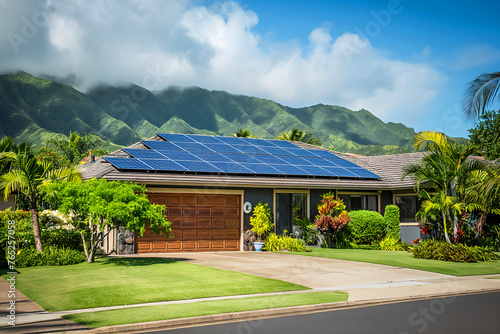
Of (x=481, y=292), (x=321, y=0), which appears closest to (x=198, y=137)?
(x=321, y=0)

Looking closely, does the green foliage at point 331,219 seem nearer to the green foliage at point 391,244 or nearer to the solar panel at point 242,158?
the green foliage at point 391,244

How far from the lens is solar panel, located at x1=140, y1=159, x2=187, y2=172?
21302 millimetres

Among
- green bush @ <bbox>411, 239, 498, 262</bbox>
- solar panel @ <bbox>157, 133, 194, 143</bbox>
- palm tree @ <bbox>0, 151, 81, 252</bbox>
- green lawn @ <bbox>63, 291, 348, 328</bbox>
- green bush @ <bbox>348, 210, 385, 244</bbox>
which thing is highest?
solar panel @ <bbox>157, 133, 194, 143</bbox>

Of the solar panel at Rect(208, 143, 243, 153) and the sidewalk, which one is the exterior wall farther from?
the solar panel at Rect(208, 143, 243, 153)

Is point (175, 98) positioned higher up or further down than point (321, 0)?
higher up

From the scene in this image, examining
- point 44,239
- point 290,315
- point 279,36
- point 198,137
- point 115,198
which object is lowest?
point 290,315

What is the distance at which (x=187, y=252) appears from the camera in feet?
71.2

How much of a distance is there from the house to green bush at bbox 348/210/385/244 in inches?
55.5

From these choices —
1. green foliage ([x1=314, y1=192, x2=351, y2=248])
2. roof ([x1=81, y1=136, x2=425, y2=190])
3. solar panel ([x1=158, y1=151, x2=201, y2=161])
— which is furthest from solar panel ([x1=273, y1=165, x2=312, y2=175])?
solar panel ([x1=158, y1=151, x2=201, y2=161])

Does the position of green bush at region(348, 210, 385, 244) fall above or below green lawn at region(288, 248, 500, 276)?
above

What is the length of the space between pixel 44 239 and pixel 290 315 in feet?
35.5

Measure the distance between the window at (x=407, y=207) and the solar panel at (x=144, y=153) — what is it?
12894 millimetres

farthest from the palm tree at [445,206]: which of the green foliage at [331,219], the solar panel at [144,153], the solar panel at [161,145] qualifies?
the solar panel at [161,145]

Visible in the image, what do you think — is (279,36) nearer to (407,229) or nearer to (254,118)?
(407,229)
